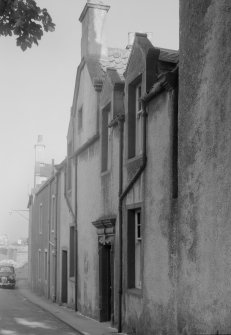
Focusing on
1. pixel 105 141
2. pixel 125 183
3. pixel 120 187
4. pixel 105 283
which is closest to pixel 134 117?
pixel 125 183

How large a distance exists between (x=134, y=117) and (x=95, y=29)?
737 cm

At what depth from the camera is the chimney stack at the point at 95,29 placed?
19547 mm

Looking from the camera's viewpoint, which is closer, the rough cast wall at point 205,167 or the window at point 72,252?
the rough cast wall at point 205,167

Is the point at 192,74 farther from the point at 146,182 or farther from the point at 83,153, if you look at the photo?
the point at 83,153

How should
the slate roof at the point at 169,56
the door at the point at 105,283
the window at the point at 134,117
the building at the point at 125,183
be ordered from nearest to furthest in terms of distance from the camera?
the building at the point at 125,183 < the slate roof at the point at 169,56 < the window at the point at 134,117 < the door at the point at 105,283

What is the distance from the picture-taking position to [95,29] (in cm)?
1977

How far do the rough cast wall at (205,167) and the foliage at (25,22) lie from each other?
245 cm

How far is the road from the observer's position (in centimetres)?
1443

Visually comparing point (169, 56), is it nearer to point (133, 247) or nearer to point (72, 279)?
point (133, 247)

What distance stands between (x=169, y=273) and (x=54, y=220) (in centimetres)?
1570

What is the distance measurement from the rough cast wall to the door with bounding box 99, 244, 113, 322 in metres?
7.10

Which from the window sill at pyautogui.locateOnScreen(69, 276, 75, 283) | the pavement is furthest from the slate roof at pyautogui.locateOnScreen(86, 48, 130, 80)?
the pavement

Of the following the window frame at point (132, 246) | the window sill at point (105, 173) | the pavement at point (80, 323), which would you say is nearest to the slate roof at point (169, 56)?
the window frame at point (132, 246)

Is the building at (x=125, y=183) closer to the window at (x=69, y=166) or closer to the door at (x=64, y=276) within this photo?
the window at (x=69, y=166)
